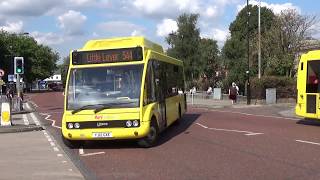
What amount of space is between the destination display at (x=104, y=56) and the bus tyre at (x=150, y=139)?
182 centimetres

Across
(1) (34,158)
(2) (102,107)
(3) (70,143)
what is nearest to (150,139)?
(2) (102,107)

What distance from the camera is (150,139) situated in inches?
570

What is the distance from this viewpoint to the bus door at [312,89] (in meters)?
20.4

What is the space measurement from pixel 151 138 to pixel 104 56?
251cm

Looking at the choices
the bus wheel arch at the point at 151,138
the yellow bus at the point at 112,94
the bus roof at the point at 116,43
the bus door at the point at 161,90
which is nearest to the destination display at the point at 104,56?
the yellow bus at the point at 112,94

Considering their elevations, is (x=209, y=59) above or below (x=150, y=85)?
above

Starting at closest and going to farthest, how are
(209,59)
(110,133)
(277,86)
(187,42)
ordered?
(110,133) → (277,86) → (209,59) → (187,42)

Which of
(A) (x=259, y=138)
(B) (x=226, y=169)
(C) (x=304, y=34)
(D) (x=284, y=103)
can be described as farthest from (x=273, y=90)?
(B) (x=226, y=169)

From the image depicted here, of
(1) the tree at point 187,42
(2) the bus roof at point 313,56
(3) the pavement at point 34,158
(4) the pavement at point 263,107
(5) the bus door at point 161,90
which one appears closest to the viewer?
(3) the pavement at point 34,158

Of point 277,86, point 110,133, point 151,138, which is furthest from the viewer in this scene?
point 277,86

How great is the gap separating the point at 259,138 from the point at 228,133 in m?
1.73

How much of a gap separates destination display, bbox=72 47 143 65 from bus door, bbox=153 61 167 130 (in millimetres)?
1128

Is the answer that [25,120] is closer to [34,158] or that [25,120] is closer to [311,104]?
[311,104]

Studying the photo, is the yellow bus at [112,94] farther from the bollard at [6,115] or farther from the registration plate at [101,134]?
the bollard at [6,115]
